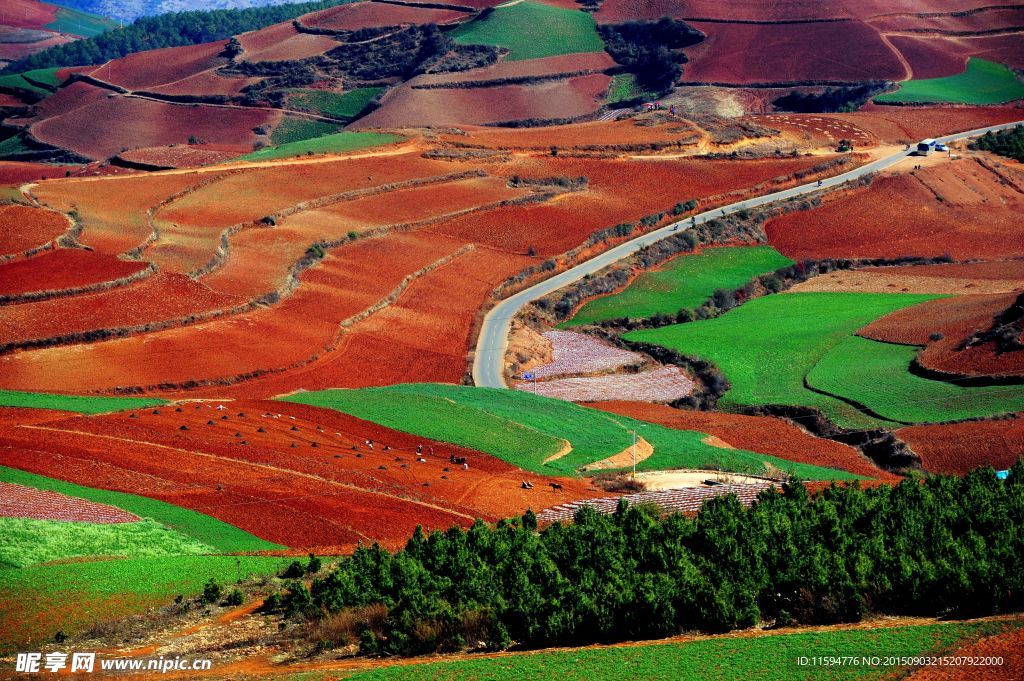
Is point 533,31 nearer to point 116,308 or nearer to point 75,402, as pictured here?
point 116,308

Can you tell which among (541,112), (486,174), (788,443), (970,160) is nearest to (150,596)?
(788,443)

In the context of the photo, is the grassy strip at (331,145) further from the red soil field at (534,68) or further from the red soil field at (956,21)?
the red soil field at (956,21)

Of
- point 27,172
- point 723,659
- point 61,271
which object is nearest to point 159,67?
point 27,172

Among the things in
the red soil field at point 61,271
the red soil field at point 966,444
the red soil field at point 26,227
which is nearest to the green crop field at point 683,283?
the red soil field at point 61,271

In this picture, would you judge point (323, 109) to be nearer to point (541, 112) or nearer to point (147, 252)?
point (541, 112)

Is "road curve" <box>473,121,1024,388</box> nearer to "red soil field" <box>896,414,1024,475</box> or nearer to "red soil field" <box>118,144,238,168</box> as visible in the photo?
"red soil field" <box>896,414,1024,475</box>
